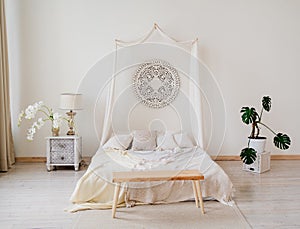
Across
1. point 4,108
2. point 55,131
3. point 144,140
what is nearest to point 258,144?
point 144,140

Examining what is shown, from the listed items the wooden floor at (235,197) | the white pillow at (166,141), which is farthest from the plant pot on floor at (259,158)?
the white pillow at (166,141)

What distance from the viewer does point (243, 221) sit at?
10.7 ft

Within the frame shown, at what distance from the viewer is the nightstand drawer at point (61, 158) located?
16.5 feet

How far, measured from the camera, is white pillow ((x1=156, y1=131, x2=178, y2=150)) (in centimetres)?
502

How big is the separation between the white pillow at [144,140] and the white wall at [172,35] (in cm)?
92

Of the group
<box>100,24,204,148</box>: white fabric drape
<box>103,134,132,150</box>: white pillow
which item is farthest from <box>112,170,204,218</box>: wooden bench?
<box>100,24,204,148</box>: white fabric drape

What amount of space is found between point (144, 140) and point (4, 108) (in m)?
2.03

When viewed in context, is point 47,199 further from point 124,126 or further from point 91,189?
point 124,126

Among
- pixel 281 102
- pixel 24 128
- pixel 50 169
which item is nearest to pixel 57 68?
pixel 24 128

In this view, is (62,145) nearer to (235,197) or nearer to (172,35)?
(172,35)

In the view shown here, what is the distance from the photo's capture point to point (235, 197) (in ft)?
12.8

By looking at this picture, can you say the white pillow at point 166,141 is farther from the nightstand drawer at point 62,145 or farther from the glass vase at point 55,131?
the glass vase at point 55,131

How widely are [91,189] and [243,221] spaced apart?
1.55 m

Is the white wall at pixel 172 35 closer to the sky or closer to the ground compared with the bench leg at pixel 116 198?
closer to the sky
